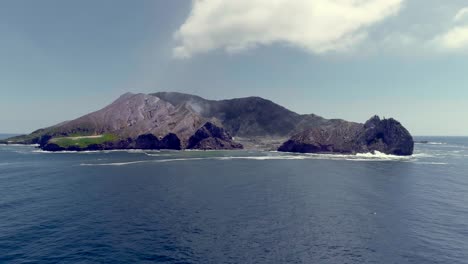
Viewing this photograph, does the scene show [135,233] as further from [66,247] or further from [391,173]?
[391,173]

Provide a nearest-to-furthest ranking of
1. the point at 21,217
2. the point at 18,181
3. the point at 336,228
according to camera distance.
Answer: the point at 336,228
the point at 21,217
the point at 18,181

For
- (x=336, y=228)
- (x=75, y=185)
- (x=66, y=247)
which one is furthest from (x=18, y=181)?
(x=336, y=228)

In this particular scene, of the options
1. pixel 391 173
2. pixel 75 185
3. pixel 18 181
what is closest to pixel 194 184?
pixel 75 185

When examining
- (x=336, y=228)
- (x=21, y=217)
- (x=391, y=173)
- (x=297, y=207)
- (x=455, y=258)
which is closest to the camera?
(x=455, y=258)

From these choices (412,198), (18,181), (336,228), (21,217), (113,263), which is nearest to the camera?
(113,263)

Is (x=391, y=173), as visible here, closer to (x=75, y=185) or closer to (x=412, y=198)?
(x=412, y=198)

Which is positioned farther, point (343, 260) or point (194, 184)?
point (194, 184)

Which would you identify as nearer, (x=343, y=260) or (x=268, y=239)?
(x=343, y=260)
